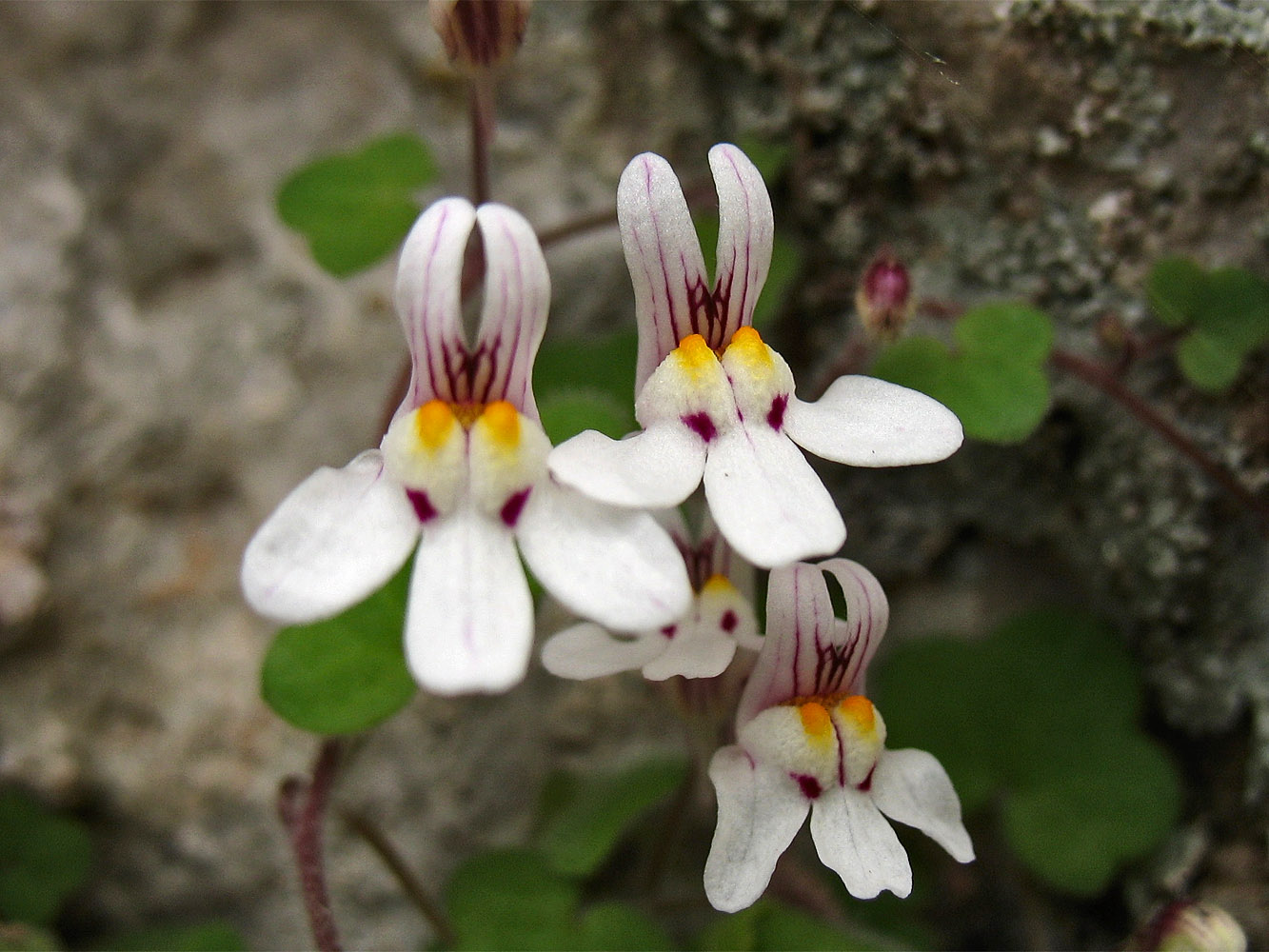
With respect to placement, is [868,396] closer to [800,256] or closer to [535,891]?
[800,256]

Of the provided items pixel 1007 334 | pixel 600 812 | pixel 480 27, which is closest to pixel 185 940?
pixel 600 812

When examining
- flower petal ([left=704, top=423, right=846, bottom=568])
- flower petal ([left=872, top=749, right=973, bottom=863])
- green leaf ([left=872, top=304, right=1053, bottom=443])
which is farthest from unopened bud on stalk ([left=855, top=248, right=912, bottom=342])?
flower petal ([left=872, top=749, right=973, bottom=863])

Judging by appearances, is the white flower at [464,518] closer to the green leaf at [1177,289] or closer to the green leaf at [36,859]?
the green leaf at [1177,289]

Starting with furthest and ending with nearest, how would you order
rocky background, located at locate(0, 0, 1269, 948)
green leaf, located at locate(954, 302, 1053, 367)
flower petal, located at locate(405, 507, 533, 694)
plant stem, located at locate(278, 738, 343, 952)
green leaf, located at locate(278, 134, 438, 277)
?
green leaf, located at locate(278, 134, 438, 277), rocky background, located at locate(0, 0, 1269, 948), green leaf, located at locate(954, 302, 1053, 367), plant stem, located at locate(278, 738, 343, 952), flower petal, located at locate(405, 507, 533, 694)

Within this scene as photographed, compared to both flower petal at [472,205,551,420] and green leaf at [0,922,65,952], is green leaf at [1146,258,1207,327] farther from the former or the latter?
green leaf at [0,922,65,952]

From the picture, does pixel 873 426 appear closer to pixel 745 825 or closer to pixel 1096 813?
pixel 745 825

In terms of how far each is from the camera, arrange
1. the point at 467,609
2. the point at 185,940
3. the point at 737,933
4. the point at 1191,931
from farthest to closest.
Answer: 1. the point at 185,940
2. the point at 737,933
3. the point at 1191,931
4. the point at 467,609
